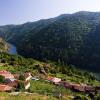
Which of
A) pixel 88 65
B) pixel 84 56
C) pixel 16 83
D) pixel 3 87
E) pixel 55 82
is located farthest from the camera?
pixel 84 56

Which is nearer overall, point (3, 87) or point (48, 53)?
point (3, 87)

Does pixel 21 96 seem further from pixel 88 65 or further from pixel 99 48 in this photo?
pixel 99 48

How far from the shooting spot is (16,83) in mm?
55969

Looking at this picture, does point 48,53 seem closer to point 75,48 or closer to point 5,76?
point 75,48

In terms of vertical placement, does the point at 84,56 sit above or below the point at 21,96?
below

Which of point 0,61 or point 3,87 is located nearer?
point 3,87

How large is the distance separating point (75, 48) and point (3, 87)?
491 feet

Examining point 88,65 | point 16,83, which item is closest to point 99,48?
point 88,65

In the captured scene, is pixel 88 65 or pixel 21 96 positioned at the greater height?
pixel 21 96

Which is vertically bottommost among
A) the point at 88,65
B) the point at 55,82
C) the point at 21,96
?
the point at 88,65

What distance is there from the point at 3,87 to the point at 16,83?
636 centimetres

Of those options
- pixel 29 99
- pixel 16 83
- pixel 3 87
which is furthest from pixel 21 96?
pixel 16 83

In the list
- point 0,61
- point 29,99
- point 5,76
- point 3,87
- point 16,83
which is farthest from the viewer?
point 0,61

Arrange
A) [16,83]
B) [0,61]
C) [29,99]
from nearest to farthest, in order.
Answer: [29,99], [16,83], [0,61]
